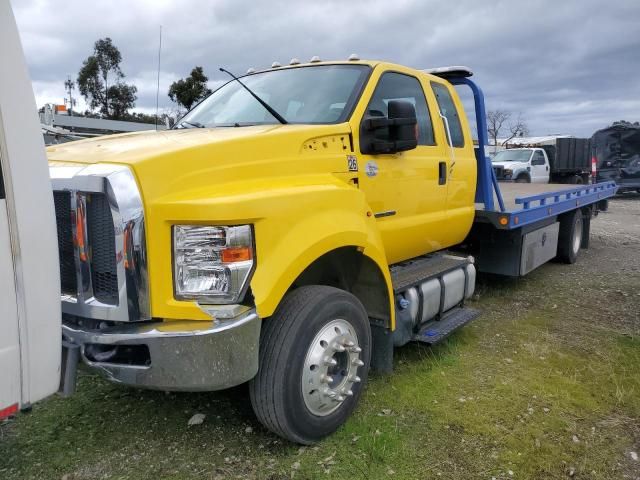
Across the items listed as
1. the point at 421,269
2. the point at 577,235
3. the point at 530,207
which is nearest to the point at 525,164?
the point at 577,235

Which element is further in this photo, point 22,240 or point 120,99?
point 120,99

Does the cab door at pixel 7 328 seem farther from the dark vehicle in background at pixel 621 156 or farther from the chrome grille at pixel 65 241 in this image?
the dark vehicle in background at pixel 621 156

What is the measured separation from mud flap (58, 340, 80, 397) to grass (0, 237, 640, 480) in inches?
28.7

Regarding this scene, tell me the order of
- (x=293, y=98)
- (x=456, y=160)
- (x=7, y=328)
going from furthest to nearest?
(x=456, y=160) → (x=293, y=98) → (x=7, y=328)

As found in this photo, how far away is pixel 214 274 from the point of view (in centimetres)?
256

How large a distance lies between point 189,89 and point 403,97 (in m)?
4.43

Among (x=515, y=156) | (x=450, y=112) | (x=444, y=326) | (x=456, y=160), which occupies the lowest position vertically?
(x=444, y=326)

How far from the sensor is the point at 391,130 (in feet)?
11.9

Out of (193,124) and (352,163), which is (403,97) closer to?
(352,163)

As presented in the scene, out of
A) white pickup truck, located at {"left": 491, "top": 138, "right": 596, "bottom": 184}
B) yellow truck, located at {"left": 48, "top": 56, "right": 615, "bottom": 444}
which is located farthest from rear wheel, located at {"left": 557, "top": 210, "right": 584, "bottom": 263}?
white pickup truck, located at {"left": 491, "top": 138, "right": 596, "bottom": 184}

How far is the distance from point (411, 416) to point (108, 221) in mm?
2183

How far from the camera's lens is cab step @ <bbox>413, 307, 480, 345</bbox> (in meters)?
4.15

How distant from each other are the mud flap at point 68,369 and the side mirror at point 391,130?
6.88 ft

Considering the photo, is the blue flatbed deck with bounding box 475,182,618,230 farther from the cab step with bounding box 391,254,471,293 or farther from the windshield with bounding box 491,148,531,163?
the windshield with bounding box 491,148,531,163
